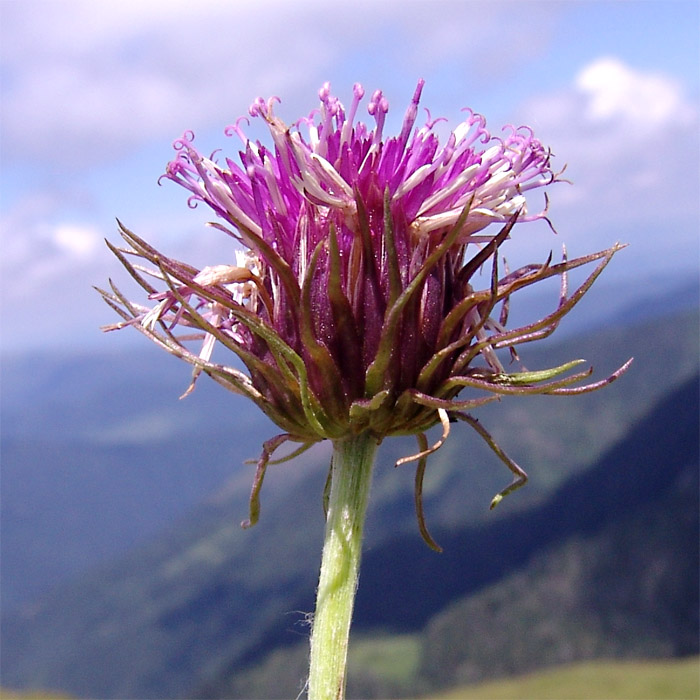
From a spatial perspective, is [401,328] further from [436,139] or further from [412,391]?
[436,139]

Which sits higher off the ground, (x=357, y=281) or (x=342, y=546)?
(x=357, y=281)

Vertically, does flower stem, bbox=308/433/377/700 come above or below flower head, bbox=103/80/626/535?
below

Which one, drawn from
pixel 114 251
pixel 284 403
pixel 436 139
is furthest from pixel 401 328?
pixel 114 251

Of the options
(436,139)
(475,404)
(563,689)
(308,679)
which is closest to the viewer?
(475,404)
